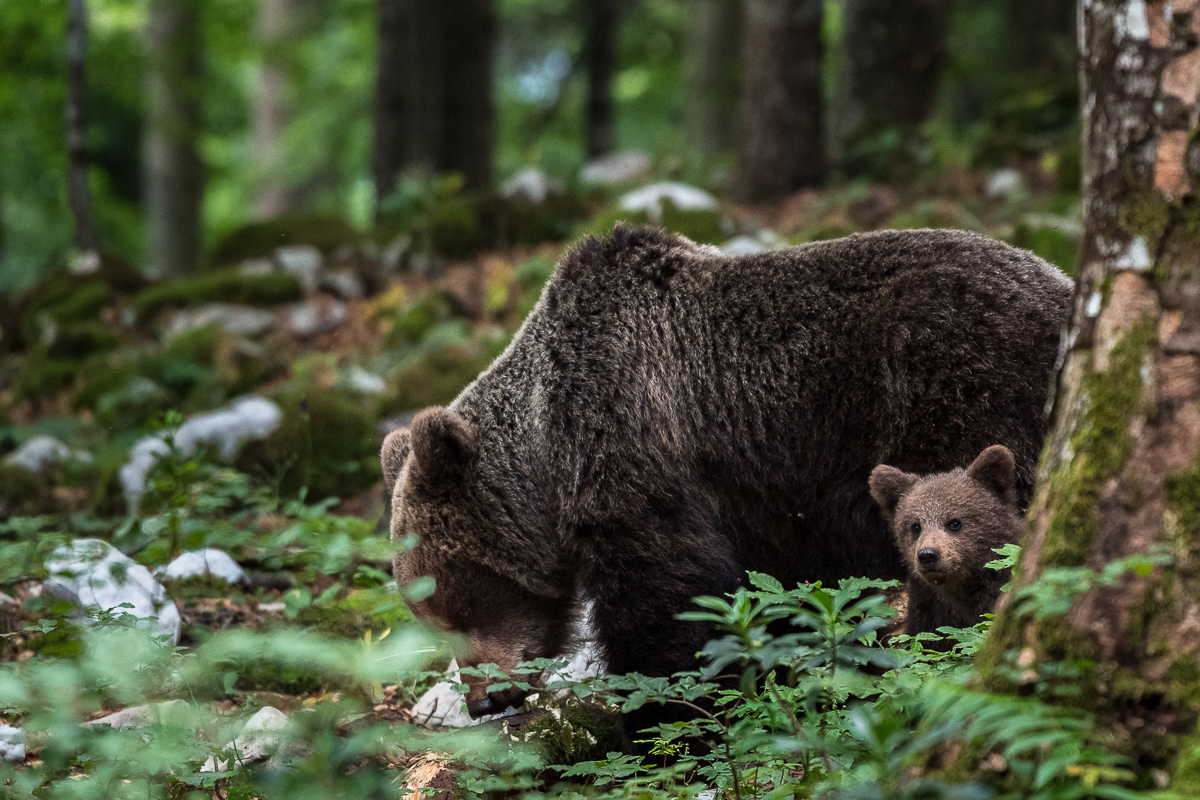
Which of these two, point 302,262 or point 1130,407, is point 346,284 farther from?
point 1130,407

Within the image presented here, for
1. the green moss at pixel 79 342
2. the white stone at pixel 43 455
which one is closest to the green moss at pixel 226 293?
the green moss at pixel 79 342

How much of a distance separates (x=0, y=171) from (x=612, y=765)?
2405 cm

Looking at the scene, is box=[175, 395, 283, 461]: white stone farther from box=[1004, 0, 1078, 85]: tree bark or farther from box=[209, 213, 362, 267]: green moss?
box=[1004, 0, 1078, 85]: tree bark

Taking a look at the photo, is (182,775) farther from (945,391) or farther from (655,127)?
(655,127)

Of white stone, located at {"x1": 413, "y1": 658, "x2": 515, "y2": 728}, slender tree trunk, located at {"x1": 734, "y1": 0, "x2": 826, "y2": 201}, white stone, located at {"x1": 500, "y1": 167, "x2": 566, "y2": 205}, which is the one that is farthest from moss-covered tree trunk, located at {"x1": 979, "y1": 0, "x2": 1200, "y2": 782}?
white stone, located at {"x1": 500, "y1": 167, "x2": 566, "y2": 205}

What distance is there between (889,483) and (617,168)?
13.7 meters

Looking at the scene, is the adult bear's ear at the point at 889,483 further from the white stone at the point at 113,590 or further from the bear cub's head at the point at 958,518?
the white stone at the point at 113,590

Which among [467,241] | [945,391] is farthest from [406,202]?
[945,391]

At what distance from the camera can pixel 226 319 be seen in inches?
457

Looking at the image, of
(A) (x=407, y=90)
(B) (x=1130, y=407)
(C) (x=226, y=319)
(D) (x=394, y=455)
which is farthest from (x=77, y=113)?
(B) (x=1130, y=407)

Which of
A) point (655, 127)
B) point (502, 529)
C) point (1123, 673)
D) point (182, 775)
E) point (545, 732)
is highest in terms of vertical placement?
point (655, 127)

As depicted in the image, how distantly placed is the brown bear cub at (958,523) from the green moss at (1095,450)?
1174 mm

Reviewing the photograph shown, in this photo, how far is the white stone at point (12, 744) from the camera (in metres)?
3.90

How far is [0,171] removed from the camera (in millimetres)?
22625
